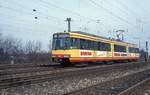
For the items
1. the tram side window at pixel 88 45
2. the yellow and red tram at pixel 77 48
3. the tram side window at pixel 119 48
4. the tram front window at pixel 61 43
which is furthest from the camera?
the tram side window at pixel 119 48

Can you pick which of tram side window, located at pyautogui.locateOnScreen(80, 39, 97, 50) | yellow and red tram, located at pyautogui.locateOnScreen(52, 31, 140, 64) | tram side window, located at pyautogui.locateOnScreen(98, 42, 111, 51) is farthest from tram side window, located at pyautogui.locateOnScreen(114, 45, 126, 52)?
tram side window, located at pyautogui.locateOnScreen(80, 39, 97, 50)

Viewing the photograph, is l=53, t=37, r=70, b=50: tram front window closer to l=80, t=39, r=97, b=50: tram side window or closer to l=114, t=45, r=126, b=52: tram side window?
l=80, t=39, r=97, b=50: tram side window

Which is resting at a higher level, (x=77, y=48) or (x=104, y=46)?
(x=104, y=46)

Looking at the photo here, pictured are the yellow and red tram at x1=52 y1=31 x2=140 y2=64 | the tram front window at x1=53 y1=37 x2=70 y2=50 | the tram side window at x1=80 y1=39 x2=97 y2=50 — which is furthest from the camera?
the tram side window at x1=80 y1=39 x2=97 y2=50

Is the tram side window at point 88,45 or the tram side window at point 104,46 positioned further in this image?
the tram side window at point 104,46

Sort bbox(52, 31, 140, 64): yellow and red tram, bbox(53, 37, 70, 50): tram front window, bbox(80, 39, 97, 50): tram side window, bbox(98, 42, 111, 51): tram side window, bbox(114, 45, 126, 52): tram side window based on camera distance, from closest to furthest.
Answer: bbox(52, 31, 140, 64): yellow and red tram < bbox(53, 37, 70, 50): tram front window < bbox(80, 39, 97, 50): tram side window < bbox(98, 42, 111, 51): tram side window < bbox(114, 45, 126, 52): tram side window

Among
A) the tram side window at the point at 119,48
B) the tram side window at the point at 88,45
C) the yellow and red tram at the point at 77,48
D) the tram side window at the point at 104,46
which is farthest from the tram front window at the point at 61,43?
the tram side window at the point at 119,48

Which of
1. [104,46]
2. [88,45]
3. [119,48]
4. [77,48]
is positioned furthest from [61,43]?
[119,48]

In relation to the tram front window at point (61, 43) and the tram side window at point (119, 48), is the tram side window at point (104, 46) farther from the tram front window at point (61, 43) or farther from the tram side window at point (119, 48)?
the tram front window at point (61, 43)

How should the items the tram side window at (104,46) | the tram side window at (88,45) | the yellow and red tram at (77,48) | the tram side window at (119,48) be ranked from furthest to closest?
the tram side window at (119,48)
the tram side window at (104,46)
the tram side window at (88,45)
the yellow and red tram at (77,48)

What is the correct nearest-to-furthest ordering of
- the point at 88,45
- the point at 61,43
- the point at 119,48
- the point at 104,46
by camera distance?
the point at 61,43, the point at 88,45, the point at 104,46, the point at 119,48

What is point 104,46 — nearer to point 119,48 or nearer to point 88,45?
point 88,45

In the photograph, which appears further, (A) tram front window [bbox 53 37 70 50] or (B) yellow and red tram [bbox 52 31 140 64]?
(A) tram front window [bbox 53 37 70 50]

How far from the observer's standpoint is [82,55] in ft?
97.1
